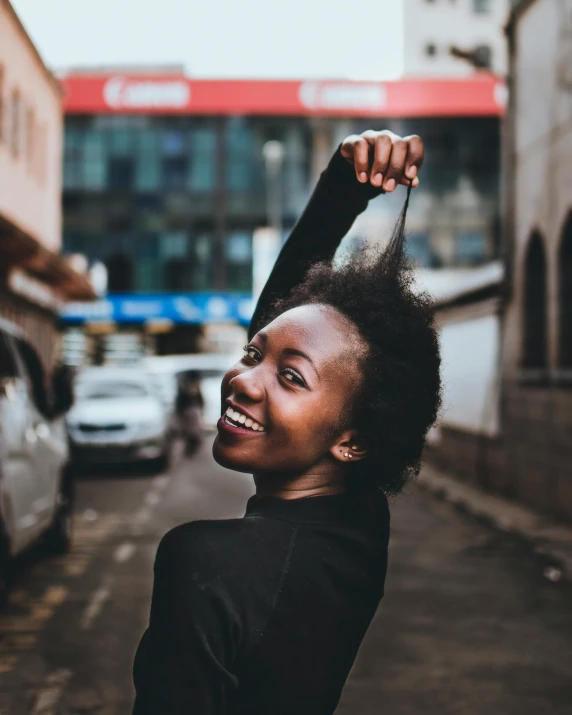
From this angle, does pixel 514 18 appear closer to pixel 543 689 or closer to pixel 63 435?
pixel 63 435

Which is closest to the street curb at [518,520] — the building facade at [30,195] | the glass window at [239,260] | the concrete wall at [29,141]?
the building facade at [30,195]

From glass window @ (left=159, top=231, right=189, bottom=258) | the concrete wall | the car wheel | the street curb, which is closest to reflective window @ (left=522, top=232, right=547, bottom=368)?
the street curb

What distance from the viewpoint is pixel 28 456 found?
284 inches

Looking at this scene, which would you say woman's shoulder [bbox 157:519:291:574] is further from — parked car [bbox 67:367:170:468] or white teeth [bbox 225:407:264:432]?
parked car [bbox 67:367:170:468]

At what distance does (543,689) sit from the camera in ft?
17.1

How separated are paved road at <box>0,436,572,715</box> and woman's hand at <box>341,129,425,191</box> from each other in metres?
1.15

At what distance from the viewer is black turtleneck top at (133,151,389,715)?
126 centimetres

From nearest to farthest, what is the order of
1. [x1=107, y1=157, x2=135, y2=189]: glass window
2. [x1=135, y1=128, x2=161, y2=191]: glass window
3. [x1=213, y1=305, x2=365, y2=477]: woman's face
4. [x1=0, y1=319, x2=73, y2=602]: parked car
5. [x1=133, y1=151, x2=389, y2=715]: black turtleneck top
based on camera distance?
[x1=133, y1=151, x2=389, y2=715]: black turtleneck top, [x1=213, y1=305, x2=365, y2=477]: woman's face, [x1=0, y1=319, x2=73, y2=602]: parked car, [x1=135, y1=128, x2=161, y2=191]: glass window, [x1=107, y1=157, x2=135, y2=189]: glass window

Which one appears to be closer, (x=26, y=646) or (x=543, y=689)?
(x=543, y=689)

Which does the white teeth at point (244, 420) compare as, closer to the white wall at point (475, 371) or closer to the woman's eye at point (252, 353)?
the woman's eye at point (252, 353)

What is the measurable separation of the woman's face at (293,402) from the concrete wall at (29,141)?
16739 mm

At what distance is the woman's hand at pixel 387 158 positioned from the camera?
5.54ft

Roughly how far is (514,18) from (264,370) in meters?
13.4

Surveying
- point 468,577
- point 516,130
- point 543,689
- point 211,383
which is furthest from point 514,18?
point 211,383
